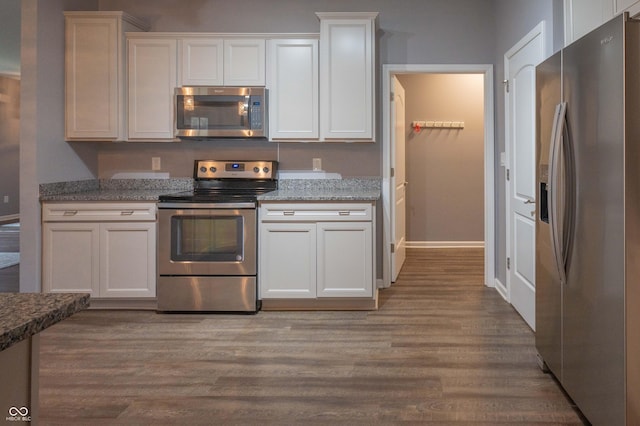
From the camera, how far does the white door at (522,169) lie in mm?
3754

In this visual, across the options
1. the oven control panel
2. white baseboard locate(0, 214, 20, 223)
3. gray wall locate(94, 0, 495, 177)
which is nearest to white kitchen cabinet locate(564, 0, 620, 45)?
gray wall locate(94, 0, 495, 177)

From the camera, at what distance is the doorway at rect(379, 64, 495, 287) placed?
195 inches

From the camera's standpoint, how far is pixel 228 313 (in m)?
4.23

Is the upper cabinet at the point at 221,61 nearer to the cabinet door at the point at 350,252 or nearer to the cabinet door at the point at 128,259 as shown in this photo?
the cabinet door at the point at 128,259

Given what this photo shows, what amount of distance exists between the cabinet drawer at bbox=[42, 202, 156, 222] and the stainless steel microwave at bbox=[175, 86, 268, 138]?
68 cm

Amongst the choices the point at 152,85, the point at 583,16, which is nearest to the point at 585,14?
the point at 583,16

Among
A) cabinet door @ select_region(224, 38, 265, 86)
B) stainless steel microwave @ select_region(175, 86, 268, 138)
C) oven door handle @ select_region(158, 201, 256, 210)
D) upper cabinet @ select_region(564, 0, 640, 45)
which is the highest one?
cabinet door @ select_region(224, 38, 265, 86)

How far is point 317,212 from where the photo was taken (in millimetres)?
4250

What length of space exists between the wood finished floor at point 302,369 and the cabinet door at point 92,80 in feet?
4.73

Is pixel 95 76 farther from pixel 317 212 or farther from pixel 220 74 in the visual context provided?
pixel 317 212

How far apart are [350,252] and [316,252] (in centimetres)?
25

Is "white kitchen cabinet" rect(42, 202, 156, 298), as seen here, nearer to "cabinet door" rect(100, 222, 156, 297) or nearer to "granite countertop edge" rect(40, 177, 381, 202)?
"cabinet door" rect(100, 222, 156, 297)

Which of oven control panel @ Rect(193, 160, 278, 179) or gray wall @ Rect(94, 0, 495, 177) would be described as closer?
oven control panel @ Rect(193, 160, 278, 179)

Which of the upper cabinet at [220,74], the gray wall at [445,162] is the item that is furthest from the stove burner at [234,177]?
the gray wall at [445,162]
